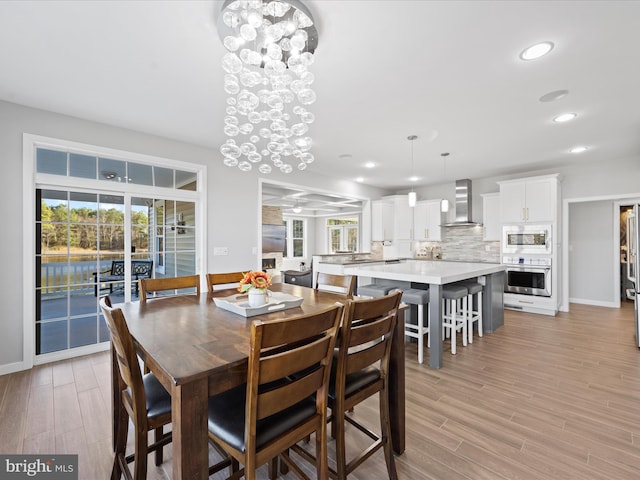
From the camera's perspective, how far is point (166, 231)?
12.7 feet

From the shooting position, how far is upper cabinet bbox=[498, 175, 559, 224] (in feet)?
16.1

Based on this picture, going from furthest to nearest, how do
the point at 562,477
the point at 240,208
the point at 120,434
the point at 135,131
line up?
the point at 240,208, the point at 135,131, the point at 562,477, the point at 120,434

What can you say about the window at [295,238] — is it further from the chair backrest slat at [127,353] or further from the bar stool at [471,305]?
the chair backrest slat at [127,353]

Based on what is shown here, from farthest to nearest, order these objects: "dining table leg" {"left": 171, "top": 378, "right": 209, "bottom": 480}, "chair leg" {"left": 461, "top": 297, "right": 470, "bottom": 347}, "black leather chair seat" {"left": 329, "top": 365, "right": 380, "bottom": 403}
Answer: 1. "chair leg" {"left": 461, "top": 297, "right": 470, "bottom": 347}
2. "black leather chair seat" {"left": 329, "top": 365, "right": 380, "bottom": 403}
3. "dining table leg" {"left": 171, "top": 378, "right": 209, "bottom": 480}

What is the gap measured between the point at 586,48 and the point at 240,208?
396 cm

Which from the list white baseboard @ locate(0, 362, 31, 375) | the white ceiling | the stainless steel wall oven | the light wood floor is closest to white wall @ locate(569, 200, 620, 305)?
the stainless steel wall oven

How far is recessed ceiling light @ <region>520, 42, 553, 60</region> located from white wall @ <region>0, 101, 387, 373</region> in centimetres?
356

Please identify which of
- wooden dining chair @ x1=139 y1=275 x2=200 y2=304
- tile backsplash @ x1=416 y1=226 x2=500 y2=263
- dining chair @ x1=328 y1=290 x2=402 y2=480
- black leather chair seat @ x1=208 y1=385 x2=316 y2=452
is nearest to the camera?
black leather chair seat @ x1=208 y1=385 x2=316 y2=452

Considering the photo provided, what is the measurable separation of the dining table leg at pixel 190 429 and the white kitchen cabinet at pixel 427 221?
6.41m

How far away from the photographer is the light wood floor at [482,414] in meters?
1.69

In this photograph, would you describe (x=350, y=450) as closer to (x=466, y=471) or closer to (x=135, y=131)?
(x=466, y=471)

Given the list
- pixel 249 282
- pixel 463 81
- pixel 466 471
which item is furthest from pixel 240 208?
pixel 466 471

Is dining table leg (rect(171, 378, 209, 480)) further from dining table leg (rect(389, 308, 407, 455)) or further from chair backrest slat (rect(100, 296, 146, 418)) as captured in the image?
dining table leg (rect(389, 308, 407, 455))

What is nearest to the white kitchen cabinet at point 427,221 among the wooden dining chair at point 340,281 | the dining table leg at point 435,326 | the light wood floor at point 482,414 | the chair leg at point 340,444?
the light wood floor at point 482,414
